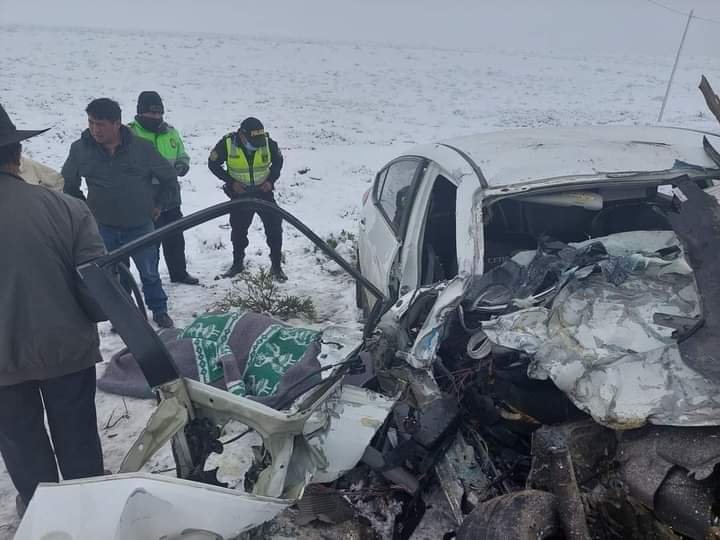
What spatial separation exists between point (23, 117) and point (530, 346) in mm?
13083

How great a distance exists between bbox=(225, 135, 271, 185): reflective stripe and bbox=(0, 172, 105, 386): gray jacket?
9.60 feet

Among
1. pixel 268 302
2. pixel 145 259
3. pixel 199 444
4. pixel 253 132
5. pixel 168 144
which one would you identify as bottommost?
pixel 268 302

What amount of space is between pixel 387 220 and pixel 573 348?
181 centimetres

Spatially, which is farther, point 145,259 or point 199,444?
point 145,259

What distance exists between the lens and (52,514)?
166 centimetres

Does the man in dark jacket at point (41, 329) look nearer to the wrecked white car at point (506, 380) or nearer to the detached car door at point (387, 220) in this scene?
the wrecked white car at point (506, 380)

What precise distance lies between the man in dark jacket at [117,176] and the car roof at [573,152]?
206 centimetres

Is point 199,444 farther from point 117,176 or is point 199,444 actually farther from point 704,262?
point 117,176

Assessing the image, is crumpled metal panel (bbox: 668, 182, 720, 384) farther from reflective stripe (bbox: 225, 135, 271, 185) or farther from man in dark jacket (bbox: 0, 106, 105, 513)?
reflective stripe (bbox: 225, 135, 271, 185)

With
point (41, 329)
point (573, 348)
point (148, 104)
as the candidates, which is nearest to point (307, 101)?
point (148, 104)

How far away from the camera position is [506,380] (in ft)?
7.66

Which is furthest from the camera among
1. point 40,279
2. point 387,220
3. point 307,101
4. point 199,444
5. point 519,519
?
point 307,101

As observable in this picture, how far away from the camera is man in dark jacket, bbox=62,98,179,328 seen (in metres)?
3.97

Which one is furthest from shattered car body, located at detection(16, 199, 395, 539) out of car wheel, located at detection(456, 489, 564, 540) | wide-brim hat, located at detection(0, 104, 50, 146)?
wide-brim hat, located at detection(0, 104, 50, 146)
